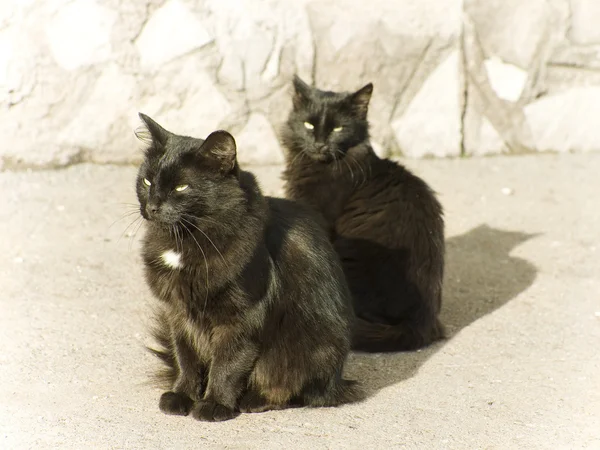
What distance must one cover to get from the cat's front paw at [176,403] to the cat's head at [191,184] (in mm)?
764

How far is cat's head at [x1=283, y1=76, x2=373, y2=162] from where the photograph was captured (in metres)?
5.22

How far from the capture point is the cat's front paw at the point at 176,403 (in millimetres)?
3533

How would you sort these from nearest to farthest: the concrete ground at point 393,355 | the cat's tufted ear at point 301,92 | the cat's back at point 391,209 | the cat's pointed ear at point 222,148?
the cat's pointed ear at point 222,148 < the concrete ground at point 393,355 < the cat's back at point 391,209 < the cat's tufted ear at point 301,92

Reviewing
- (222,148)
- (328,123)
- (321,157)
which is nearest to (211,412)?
(222,148)

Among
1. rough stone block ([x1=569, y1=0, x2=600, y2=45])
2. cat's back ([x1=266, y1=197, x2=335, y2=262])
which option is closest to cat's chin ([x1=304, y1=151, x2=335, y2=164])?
cat's back ([x1=266, y1=197, x2=335, y2=262])

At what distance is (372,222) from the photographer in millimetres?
4723

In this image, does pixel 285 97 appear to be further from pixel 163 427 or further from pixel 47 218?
pixel 163 427

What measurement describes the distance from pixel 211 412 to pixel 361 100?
101 inches

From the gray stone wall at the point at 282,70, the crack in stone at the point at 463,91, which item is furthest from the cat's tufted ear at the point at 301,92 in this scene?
the crack in stone at the point at 463,91

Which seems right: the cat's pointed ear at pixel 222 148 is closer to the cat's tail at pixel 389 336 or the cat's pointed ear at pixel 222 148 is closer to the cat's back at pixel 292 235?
the cat's back at pixel 292 235

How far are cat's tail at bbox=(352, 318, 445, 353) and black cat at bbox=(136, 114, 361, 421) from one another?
1.96 ft

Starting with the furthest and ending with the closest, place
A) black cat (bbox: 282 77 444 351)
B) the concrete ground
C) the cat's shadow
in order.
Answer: black cat (bbox: 282 77 444 351) → the cat's shadow → the concrete ground

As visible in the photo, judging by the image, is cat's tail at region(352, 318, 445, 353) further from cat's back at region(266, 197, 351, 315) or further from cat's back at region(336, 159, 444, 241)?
cat's back at region(266, 197, 351, 315)

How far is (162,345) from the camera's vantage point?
3.91m
